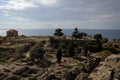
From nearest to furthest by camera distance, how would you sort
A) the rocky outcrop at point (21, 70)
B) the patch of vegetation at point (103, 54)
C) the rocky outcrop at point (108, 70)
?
the rocky outcrop at point (108, 70) → the rocky outcrop at point (21, 70) → the patch of vegetation at point (103, 54)

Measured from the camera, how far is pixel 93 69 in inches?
3568

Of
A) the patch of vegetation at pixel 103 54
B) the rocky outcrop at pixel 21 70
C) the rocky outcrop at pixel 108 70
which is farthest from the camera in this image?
the patch of vegetation at pixel 103 54

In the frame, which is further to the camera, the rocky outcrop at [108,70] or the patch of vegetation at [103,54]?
the patch of vegetation at [103,54]

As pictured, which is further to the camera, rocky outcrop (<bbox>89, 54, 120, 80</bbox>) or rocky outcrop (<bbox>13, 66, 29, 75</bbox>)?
rocky outcrop (<bbox>13, 66, 29, 75</bbox>)

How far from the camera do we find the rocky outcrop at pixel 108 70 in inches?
3109

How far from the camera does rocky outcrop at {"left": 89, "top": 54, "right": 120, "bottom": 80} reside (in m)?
79.0

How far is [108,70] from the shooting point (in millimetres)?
84312

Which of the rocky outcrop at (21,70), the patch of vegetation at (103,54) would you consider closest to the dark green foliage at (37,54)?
the rocky outcrop at (21,70)

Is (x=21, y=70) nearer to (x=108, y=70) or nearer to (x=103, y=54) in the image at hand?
(x=108, y=70)

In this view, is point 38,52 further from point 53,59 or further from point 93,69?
point 93,69

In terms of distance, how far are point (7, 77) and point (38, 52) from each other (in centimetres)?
2463

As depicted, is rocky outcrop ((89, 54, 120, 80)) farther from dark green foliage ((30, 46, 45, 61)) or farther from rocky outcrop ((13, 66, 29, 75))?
dark green foliage ((30, 46, 45, 61))

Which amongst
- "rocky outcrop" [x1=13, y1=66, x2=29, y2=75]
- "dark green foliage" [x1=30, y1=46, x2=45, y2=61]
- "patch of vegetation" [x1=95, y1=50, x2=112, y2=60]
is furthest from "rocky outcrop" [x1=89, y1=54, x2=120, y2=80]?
"dark green foliage" [x1=30, y1=46, x2=45, y2=61]

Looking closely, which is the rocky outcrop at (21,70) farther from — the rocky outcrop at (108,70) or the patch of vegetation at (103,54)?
the patch of vegetation at (103,54)
